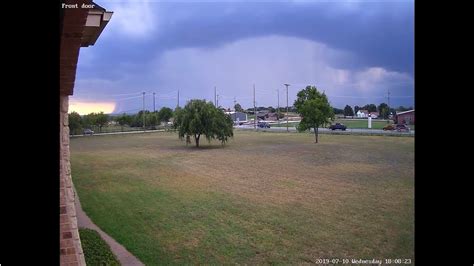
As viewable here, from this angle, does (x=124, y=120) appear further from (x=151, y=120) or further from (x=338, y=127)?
(x=338, y=127)

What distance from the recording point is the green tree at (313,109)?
3497 centimetres

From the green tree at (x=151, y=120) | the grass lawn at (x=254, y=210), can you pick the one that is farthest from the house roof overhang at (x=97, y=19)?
the green tree at (x=151, y=120)

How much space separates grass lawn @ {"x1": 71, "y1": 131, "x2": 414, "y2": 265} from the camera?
21.6 ft

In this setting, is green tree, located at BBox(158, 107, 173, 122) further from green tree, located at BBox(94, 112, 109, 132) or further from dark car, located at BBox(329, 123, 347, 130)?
dark car, located at BBox(329, 123, 347, 130)

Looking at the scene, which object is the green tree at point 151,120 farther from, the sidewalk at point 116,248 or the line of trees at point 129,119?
the sidewalk at point 116,248

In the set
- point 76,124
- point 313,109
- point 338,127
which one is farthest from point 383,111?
point 76,124

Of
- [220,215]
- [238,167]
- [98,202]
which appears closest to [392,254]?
[220,215]

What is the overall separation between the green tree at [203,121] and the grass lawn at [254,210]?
506 inches

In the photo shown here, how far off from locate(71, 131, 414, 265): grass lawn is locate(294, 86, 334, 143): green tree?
54.6 feet

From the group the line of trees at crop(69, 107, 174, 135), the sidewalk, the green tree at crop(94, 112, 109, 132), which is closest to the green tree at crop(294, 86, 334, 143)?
the line of trees at crop(69, 107, 174, 135)
